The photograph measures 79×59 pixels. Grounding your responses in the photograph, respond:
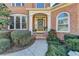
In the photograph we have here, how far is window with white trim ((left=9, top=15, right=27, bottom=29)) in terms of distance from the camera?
118 inches

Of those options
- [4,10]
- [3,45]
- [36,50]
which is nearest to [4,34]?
[3,45]

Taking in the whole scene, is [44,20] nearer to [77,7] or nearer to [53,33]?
[53,33]

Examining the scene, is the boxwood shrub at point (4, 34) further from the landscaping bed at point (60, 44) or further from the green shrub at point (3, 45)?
the landscaping bed at point (60, 44)

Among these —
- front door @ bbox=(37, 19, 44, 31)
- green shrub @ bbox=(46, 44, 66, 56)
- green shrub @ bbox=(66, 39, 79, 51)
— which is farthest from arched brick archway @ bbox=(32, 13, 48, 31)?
green shrub @ bbox=(66, 39, 79, 51)

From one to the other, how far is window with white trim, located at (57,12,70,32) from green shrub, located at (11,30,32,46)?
22.5 inches

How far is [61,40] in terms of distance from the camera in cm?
302

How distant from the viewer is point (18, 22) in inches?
120

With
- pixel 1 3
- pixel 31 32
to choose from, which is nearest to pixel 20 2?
pixel 1 3

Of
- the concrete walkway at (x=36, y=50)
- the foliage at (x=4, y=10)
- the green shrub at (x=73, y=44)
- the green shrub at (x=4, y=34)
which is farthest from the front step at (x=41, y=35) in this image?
the foliage at (x=4, y=10)

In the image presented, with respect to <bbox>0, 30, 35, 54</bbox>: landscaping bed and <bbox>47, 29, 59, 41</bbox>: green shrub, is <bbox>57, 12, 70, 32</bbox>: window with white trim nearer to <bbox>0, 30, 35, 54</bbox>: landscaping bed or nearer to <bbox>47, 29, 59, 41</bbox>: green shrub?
<bbox>47, 29, 59, 41</bbox>: green shrub

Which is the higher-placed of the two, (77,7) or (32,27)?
(77,7)

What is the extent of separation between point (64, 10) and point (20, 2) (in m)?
0.80

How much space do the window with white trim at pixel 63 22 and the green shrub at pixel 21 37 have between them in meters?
0.57

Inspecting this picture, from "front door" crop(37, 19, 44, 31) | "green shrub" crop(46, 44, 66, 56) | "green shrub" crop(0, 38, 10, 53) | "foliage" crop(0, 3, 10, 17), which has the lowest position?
"green shrub" crop(46, 44, 66, 56)
